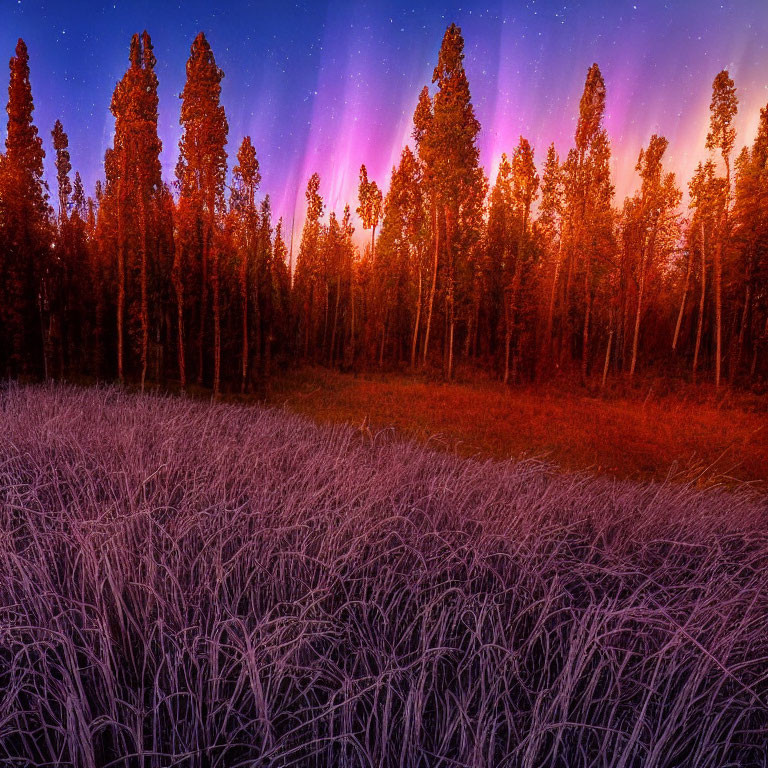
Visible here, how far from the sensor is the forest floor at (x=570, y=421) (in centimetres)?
966

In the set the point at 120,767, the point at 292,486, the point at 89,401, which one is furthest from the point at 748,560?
the point at 89,401

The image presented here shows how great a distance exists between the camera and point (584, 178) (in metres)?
25.6

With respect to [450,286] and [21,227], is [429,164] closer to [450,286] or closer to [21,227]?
[450,286]

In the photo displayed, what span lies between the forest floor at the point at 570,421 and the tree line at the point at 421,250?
10.8 ft

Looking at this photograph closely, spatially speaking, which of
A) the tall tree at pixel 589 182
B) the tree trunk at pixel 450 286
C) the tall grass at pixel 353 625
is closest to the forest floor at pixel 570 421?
the tree trunk at pixel 450 286

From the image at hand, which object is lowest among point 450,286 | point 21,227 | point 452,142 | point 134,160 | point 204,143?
point 450,286

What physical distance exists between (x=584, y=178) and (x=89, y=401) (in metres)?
27.9

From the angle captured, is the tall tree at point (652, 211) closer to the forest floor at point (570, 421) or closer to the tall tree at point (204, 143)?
the forest floor at point (570, 421)

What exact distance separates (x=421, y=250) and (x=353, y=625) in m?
27.7

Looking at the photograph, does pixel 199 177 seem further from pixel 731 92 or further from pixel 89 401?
pixel 731 92

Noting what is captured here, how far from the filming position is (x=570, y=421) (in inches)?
550

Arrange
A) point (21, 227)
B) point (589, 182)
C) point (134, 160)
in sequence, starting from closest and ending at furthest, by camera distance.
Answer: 1. point (134, 160)
2. point (21, 227)
3. point (589, 182)

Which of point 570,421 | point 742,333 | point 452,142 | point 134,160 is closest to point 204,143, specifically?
point 134,160

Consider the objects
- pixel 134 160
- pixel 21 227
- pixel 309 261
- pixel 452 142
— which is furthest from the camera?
pixel 309 261
